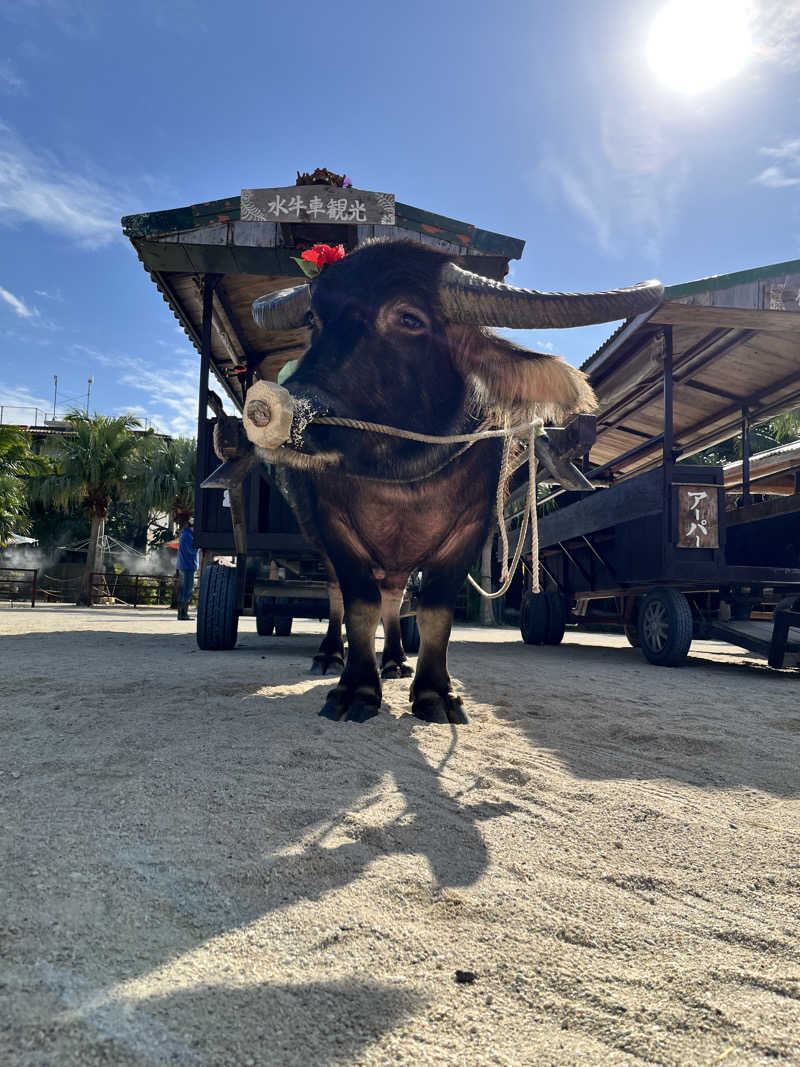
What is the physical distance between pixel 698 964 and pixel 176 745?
1754 millimetres

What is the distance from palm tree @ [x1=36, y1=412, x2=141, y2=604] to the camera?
905 inches

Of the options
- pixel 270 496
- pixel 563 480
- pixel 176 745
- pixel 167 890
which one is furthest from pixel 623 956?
pixel 270 496

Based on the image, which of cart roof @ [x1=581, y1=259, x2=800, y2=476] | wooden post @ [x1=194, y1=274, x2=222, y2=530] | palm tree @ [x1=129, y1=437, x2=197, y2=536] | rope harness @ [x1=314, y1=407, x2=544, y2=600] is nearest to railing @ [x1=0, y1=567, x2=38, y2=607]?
palm tree @ [x1=129, y1=437, x2=197, y2=536]

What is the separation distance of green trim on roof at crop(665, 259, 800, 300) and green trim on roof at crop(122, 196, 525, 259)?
1493 mm

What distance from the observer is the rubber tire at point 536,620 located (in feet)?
27.8

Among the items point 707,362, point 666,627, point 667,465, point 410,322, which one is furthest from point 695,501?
point 410,322

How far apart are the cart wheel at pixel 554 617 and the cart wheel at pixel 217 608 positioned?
440 cm

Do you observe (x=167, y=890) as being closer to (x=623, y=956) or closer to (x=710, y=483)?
(x=623, y=956)

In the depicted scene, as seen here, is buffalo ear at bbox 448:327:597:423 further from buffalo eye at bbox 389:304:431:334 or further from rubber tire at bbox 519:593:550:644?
rubber tire at bbox 519:593:550:644

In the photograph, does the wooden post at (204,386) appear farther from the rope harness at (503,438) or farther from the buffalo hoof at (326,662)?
the rope harness at (503,438)

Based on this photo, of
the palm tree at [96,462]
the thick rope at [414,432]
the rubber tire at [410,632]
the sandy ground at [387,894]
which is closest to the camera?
the sandy ground at [387,894]

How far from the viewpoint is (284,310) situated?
337cm

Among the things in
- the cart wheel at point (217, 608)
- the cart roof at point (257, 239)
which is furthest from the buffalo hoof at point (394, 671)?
the cart roof at point (257, 239)

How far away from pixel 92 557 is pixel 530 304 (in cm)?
2140
